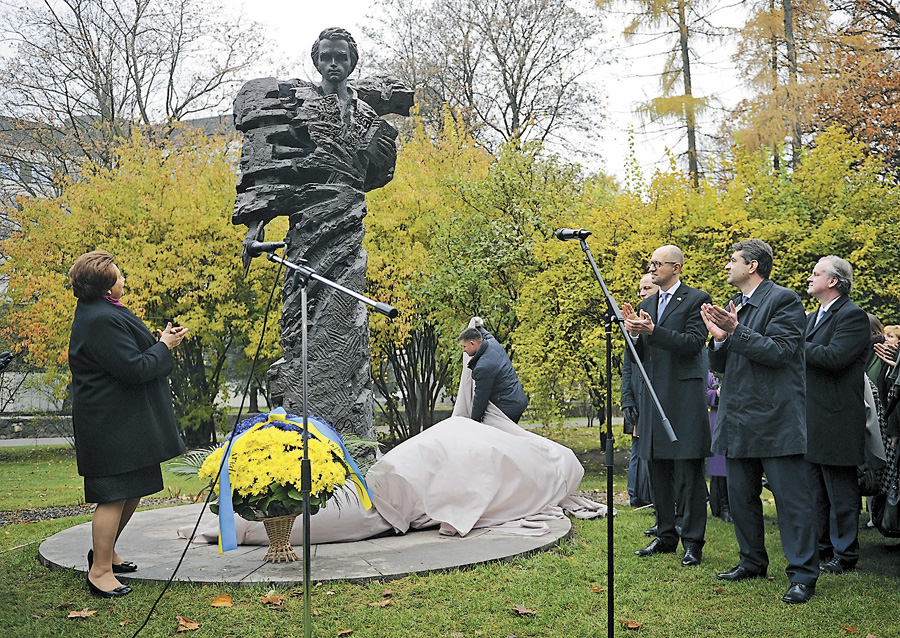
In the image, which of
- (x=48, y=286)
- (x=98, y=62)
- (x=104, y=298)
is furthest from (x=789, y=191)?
(x=98, y=62)

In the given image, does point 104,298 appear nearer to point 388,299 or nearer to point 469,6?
point 388,299

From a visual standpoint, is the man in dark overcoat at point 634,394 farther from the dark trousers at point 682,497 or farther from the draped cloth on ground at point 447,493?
the draped cloth on ground at point 447,493

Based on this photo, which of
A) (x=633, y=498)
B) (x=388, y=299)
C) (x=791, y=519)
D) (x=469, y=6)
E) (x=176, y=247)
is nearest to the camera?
(x=791, y=519)

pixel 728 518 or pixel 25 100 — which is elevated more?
pixel 25 100

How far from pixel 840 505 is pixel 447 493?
2.78m

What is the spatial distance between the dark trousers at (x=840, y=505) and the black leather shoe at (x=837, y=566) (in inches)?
1.0

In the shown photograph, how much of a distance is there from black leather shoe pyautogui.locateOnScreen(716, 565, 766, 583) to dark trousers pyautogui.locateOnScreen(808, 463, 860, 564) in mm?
676

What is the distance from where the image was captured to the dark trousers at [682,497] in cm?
551

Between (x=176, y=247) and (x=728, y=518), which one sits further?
(x=176, y=247)

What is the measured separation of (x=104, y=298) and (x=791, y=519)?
4290mm

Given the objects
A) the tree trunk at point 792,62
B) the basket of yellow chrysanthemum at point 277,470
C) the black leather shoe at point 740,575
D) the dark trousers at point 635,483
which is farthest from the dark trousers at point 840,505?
the tree trunk at point 792,62

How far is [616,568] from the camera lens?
5.37 metres

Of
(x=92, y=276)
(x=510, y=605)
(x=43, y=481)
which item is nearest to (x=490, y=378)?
(x=510, y=605)

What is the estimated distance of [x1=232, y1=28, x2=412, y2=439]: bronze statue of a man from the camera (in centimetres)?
713
